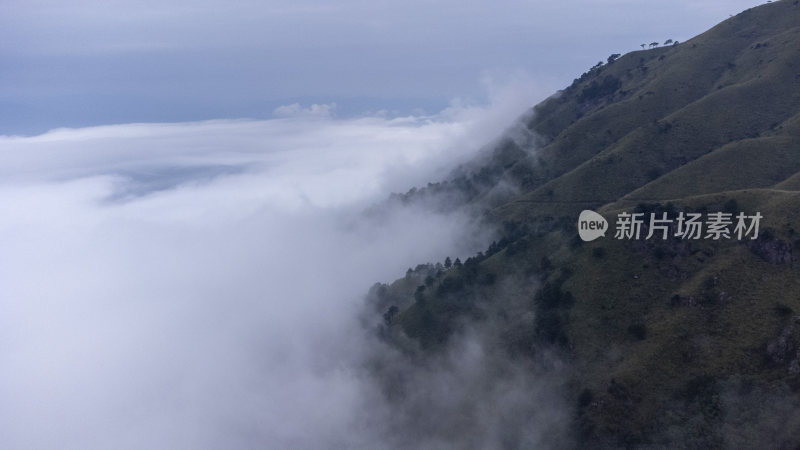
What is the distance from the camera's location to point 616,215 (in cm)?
12150

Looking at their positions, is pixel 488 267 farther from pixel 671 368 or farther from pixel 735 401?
pixel 735 401

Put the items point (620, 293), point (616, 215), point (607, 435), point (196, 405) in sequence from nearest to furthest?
point (607, 435)
point (620, 293)
point (616, 215)
point (196, 405)

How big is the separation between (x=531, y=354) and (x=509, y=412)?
13.7m

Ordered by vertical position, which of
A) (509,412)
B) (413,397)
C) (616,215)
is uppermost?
(616,215)

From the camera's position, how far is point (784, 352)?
79.9 m

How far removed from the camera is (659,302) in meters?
99.8

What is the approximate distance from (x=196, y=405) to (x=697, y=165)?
15871 centimetres

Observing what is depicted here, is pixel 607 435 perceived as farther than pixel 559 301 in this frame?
No

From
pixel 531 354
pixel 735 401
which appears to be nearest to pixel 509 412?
pixel 531 354

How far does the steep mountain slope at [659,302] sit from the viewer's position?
263 feet

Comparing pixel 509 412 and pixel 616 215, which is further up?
pixel 616 215

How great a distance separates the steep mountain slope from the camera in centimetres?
8012

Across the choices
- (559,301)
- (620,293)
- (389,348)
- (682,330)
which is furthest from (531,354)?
(389,348)

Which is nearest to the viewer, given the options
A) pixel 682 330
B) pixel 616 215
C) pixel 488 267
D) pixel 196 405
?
pixel 682 330
